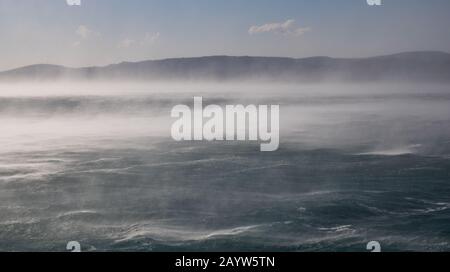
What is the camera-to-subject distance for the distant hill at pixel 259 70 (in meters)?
8.92

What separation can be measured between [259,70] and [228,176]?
1.91 meters

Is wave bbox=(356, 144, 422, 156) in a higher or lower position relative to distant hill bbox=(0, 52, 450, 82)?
lower

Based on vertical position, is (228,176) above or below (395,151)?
below

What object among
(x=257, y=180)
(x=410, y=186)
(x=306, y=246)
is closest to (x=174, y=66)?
(x=257, y=180)

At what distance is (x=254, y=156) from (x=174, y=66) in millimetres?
2076

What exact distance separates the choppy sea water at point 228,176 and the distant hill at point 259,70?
348mm

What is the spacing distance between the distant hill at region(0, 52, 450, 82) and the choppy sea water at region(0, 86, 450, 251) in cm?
35

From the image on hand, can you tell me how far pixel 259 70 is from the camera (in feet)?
30.0

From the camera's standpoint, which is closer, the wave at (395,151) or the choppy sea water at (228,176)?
the choppy sea water at (228,176)

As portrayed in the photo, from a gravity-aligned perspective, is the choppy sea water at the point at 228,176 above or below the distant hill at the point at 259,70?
below

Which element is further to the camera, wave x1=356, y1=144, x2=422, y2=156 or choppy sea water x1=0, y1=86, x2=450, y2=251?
wave x1=356, y1=144, x2=422, y2=156

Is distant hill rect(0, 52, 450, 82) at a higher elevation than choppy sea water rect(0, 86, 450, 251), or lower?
higher

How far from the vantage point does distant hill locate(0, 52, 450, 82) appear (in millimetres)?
8922
